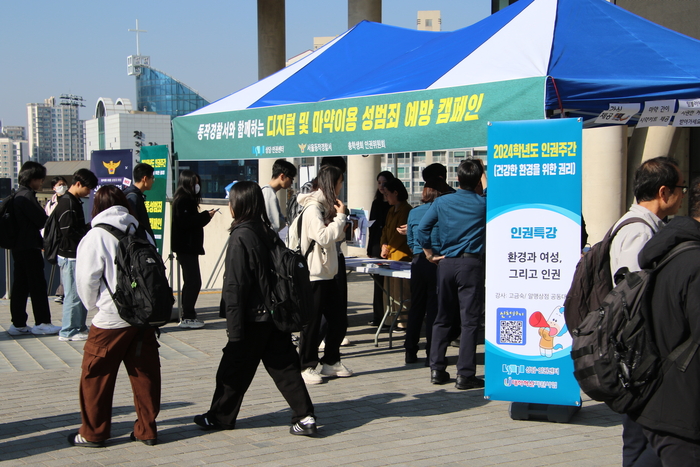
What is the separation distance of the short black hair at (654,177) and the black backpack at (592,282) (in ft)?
0.54

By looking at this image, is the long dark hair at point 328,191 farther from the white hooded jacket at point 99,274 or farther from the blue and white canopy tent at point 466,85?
the white hooded jacket at point 99,274

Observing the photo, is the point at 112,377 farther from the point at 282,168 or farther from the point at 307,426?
the point at 282,168

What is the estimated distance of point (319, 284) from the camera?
20.5 ft

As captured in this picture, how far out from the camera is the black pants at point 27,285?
8.66 m

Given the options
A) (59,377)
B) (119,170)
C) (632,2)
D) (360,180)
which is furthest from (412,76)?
(360,180)

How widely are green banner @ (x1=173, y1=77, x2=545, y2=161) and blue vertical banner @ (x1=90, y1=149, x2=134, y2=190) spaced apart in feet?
4.98

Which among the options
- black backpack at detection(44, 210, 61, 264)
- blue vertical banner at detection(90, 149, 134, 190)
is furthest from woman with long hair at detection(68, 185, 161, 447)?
blue vertical banner at detection(90, 149, 134, 190)

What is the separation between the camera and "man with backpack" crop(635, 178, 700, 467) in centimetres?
260

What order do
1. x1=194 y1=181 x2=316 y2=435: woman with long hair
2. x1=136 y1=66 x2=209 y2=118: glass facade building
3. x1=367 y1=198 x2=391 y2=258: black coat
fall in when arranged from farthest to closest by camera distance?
x1=136 y1=66 x2=209 y2=118: glass facade building
x1=367 y1=198 x2=391 y2=258: black coat
x1=194 y1=181 x2=316 y2=435: woman with long hair

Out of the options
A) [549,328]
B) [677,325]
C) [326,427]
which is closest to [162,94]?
[326,427]

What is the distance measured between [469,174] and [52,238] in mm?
5201

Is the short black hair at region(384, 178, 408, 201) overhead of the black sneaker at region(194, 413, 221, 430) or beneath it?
overhead

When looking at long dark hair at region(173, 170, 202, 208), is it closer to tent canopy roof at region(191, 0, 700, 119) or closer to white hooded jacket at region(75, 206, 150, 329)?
tent canopy roof at region(191, 0, 700, 119)

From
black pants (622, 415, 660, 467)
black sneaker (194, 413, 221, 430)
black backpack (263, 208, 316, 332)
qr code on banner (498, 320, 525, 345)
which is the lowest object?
black sneaker (194, 413, 221, 430)
